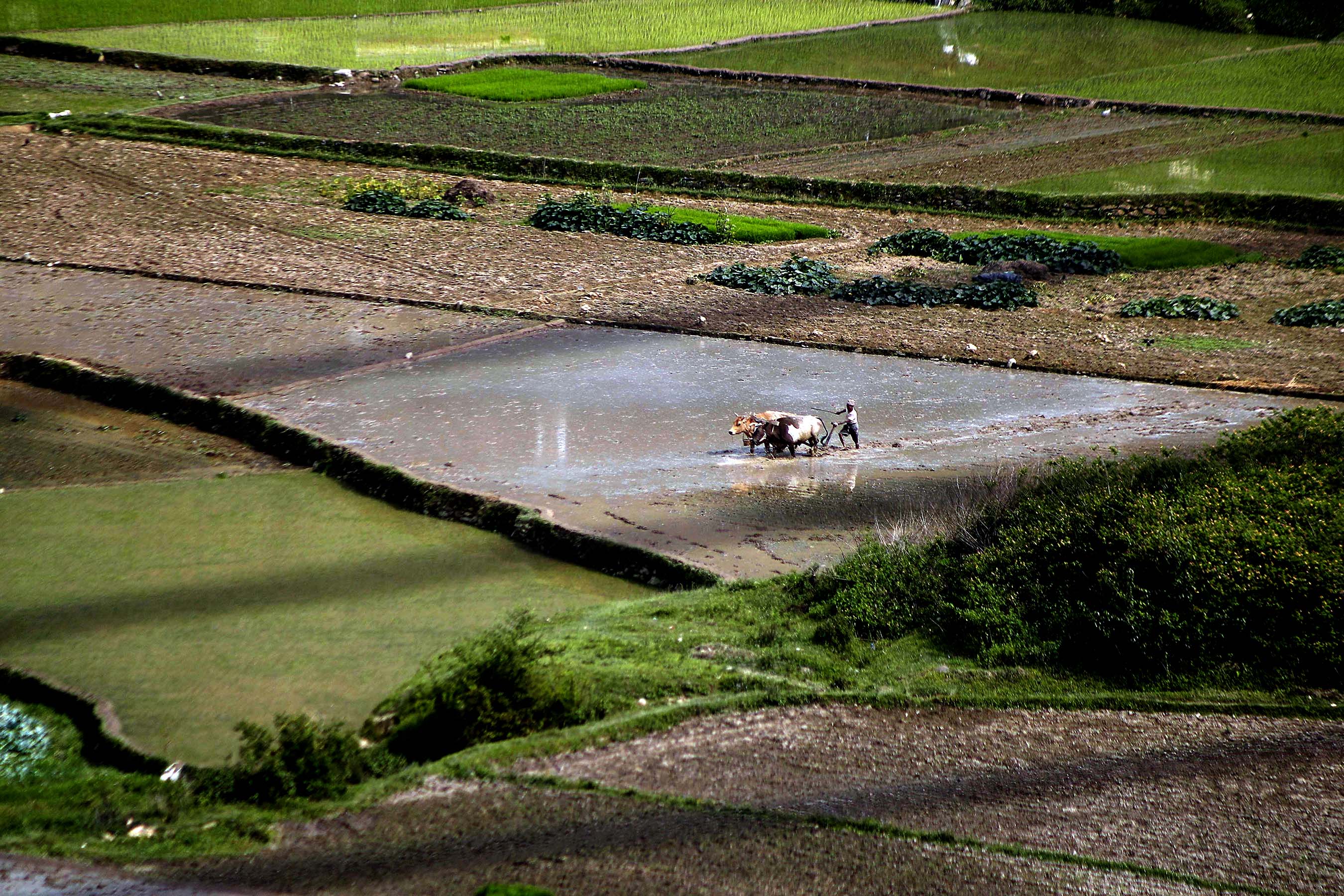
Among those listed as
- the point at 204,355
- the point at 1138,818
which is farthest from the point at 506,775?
the point at 204,355

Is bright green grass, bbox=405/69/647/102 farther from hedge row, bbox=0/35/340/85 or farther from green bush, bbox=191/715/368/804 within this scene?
green bush, bbox=191/715/368/804

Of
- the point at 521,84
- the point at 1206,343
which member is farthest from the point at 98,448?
the point at 521,84

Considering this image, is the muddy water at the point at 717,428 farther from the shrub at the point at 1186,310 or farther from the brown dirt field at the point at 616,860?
the brown dirt field at the point at 616,860

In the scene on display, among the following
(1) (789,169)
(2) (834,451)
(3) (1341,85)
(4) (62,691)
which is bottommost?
(4) (62,691)

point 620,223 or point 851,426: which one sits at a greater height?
point 620,223

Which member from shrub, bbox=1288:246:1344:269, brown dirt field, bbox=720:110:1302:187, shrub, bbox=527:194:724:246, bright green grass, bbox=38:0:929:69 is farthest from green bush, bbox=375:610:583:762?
bright green grass, bbox=38:0:929:69

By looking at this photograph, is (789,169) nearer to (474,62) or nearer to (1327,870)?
(474,62)

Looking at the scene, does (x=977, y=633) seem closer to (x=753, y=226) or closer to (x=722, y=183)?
Answer: (x=753, y=226)
